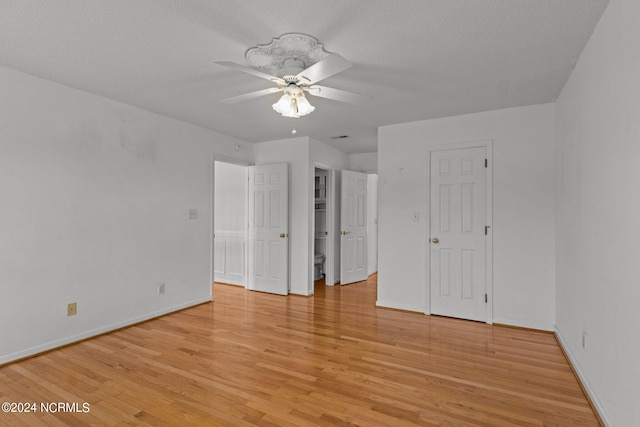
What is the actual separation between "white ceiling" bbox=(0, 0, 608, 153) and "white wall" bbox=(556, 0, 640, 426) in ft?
1.02

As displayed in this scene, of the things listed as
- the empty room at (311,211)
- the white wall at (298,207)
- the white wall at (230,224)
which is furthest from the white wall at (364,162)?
the white wall at (230,224)

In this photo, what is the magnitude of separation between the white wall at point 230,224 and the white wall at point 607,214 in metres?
4.54

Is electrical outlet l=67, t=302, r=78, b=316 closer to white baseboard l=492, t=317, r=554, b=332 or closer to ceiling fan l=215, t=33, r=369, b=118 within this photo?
ceiling fan l=215, t=33, r=369, b=118

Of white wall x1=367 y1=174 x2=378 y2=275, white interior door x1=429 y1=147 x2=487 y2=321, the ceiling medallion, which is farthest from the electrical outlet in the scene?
white wall x1=367 y1=174 x2=378 y2=275

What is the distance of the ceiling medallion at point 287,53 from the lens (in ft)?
7.40

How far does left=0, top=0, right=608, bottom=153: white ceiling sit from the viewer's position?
6.42 ft

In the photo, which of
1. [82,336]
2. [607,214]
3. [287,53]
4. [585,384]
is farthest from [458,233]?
[82,336]

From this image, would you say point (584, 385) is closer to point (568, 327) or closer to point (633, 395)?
point (568, 327)

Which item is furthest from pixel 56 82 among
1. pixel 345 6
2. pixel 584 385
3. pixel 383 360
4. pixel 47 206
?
pixel 584 385

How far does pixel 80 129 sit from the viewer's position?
3.29 m

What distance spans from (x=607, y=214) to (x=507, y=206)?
1862 mm

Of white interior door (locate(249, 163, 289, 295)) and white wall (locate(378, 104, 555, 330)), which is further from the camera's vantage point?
white interior door (locate(249, 163, 289, 295))

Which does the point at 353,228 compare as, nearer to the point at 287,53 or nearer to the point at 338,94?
the point at 338,94

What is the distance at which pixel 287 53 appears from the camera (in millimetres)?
2402
